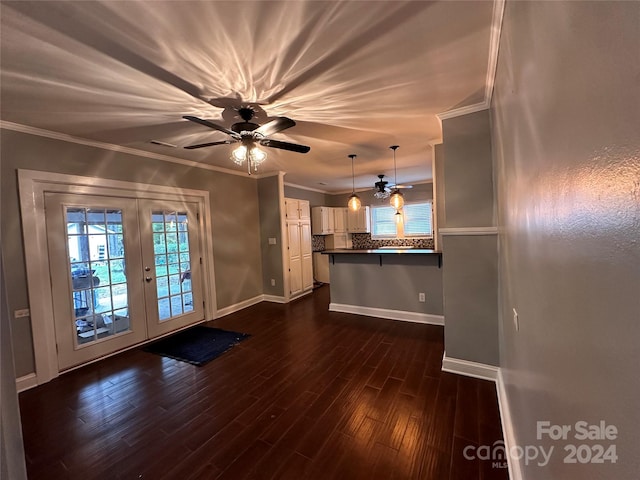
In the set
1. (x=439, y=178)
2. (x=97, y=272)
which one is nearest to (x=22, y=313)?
(x=97, y=272)

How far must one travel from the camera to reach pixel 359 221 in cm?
775

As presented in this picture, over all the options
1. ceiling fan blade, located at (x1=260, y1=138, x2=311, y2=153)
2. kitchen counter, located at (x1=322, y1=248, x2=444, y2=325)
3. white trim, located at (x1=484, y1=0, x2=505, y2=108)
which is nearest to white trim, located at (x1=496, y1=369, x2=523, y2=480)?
kitchen counter, located at (x1=322, y1=248, x2=444, y2=325)

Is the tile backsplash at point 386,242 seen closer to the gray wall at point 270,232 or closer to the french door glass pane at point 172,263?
the gray wall at point 270,232

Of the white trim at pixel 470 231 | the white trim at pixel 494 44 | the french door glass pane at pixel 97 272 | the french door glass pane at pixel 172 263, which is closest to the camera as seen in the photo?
the white trim at pixel 494 44

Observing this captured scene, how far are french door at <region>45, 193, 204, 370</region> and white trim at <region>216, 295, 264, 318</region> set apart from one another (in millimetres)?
525

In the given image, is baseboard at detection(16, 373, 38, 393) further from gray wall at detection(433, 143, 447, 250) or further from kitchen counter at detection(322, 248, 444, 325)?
gray wall at detection(433, 143, 447, 250)

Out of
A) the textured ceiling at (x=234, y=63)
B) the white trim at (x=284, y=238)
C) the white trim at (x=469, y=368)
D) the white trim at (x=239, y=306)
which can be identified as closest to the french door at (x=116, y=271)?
the white trim at (x=239, y=306)

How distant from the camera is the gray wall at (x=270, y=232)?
5367 mm

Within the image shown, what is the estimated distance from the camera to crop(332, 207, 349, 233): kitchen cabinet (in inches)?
300

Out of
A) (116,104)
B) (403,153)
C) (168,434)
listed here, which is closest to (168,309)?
(168,434)

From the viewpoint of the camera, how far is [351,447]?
1.84m

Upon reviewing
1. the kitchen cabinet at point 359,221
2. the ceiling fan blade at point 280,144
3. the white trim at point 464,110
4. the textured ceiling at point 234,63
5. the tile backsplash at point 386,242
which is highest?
the textured ceiling at point 234,63

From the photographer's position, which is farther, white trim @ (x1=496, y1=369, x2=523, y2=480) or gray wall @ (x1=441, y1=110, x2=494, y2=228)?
gray wall @ (x1=441, y1=110, x2=494, y2=228)

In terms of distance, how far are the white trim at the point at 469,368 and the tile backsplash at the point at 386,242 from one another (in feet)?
15.2
